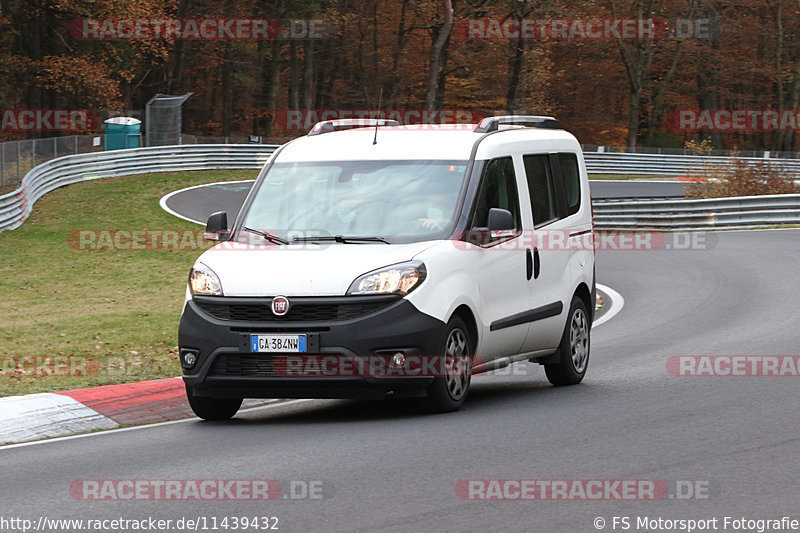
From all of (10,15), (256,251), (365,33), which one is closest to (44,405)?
(256,251)

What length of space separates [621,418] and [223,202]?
101 ft

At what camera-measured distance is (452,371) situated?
9.77 metres

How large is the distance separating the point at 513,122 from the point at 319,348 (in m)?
4.00

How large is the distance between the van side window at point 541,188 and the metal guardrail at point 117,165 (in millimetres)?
23242

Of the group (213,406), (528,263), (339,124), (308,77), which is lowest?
(308,77)

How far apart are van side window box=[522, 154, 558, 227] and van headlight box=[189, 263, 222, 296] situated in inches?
122

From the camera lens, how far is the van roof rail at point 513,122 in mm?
11094

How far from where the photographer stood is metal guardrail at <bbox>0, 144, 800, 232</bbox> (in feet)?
108

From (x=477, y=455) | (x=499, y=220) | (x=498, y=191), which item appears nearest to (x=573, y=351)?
(x=498, y=191)

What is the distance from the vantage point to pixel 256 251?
9.85m

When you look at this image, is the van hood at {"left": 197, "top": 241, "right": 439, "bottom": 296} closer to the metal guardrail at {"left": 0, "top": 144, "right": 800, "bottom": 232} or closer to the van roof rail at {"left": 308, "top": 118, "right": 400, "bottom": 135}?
the van roof rail at {"left": 308, "top": 118, "right": 400, "bottom": 135}

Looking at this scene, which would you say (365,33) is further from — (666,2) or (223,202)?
(223,202)

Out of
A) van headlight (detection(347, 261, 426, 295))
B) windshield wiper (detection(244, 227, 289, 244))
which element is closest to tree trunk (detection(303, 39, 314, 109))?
windshield wiper (detection(244, 227, 289, 244))

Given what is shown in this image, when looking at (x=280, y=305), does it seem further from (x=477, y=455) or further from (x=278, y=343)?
(x=477, y=455)
